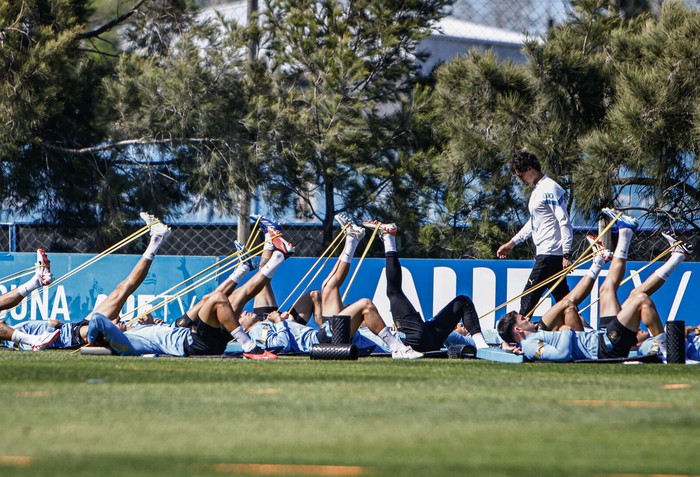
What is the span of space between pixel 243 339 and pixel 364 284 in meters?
2.92

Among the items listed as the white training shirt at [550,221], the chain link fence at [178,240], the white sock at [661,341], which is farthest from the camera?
the chain link fence at [178,240]

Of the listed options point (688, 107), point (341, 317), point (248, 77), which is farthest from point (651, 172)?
point (248, 77)

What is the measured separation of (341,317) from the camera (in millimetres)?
9578

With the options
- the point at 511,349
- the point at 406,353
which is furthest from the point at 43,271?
the point at 511,349

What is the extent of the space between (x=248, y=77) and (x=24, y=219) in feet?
11.6

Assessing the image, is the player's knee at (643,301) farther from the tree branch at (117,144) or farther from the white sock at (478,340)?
the tree branch at (117,144)

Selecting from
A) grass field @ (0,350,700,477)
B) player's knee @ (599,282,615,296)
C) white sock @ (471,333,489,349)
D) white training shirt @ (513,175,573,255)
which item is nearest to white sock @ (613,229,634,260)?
player's knee @ (599,282,615,296)

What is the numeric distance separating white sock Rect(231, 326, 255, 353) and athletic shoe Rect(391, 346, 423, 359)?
1278 mm

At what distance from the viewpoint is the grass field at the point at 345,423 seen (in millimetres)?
3420

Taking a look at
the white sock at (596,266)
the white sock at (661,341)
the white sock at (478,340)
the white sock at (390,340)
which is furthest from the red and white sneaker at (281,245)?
the white sock at (661,341)

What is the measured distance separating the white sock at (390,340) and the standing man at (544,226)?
1162 millimetres

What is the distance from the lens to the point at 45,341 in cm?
1072

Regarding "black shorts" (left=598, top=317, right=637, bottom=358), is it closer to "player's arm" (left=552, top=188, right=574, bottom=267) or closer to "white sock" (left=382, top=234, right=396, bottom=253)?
"player's arm" (left=552, top=188, right=574, bottom=267)

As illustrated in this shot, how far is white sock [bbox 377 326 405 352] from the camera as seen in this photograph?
9.77 metres
